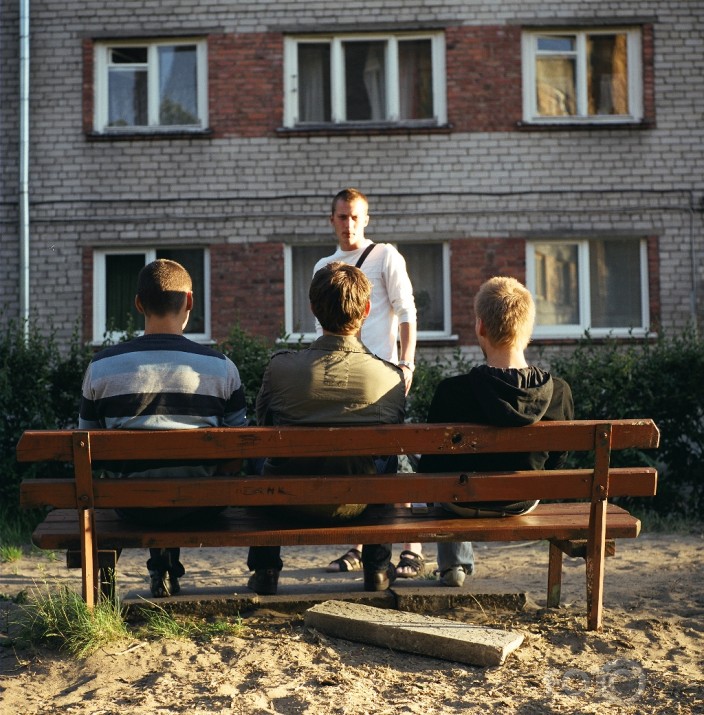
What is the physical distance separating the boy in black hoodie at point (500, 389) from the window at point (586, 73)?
1126 centimetres

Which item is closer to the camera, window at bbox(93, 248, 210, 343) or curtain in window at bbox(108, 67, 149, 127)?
window at bbox(93, 248, 210, 343)

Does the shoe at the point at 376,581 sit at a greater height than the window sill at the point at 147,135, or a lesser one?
lesser

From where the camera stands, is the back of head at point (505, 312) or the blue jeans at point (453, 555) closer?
the back of head at point (505, 312)

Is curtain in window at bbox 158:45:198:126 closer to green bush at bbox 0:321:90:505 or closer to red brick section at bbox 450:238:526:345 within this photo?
red brick section at bbox 450:238:526:345

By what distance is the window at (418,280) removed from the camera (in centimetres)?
1511

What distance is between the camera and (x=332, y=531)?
168 inches

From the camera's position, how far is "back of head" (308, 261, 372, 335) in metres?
4.46

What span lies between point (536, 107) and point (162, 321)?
38.3 ft

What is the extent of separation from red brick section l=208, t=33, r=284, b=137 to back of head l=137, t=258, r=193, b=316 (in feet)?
35.7

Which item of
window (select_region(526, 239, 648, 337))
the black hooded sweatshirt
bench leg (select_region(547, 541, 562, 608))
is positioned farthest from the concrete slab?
window (select_region(526, 239, 648, 337))

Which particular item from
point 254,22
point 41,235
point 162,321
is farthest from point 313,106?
point 162,321

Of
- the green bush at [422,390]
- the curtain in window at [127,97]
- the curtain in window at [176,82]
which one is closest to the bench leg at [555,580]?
the green bush at [422,390]

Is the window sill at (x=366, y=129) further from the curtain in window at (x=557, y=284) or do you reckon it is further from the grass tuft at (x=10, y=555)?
the grass tuft at (x=10, y=555)

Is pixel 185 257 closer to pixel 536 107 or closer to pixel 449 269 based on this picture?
pixel 449 269
